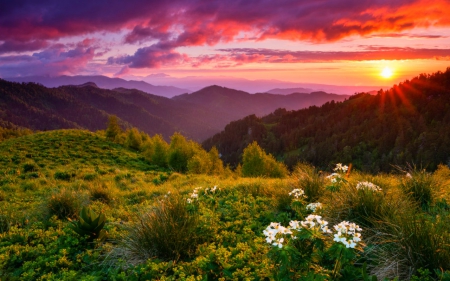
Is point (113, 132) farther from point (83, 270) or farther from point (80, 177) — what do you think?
point (83, 270)

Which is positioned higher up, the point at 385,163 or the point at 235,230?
the point at 235,230

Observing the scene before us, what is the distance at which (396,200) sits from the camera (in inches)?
242

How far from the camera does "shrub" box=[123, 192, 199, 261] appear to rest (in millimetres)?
5453

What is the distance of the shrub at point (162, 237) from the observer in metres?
5.45

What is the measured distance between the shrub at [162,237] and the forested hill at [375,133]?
11090 cm

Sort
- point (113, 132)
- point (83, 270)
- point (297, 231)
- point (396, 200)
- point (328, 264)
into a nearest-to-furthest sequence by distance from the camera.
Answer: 1. point (297, 231)
2. point (328, 264)
3. point (83, 270)
4. point (396, 200)
5. point (113, 132)

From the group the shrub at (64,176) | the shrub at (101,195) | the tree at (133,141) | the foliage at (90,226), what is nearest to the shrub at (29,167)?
the shrub at (64,176)

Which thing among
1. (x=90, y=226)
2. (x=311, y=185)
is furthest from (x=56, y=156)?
(x=311, y=185)

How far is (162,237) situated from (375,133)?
161 meters

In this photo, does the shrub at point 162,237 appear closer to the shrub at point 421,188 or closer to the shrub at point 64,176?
the shrub at point 421,188

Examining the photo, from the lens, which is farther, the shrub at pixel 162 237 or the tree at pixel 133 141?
the tree at pixel 133 141

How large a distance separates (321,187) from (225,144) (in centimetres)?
18612

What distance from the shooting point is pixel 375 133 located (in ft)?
465

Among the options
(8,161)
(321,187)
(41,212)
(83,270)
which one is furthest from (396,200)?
(8,161)
